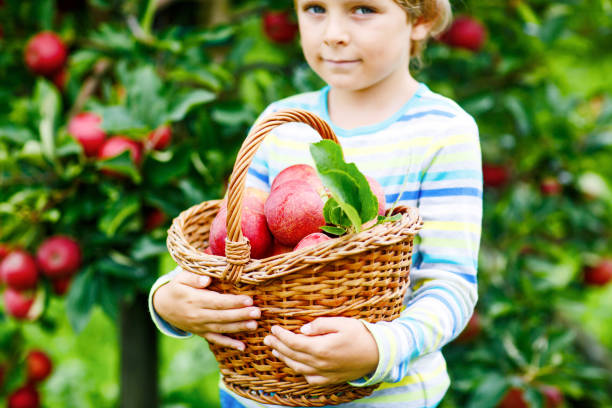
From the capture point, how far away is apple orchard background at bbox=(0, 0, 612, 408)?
1427mm

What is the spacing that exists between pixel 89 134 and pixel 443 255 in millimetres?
894

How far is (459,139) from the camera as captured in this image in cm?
96

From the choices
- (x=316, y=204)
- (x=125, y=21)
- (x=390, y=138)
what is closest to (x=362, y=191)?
(x=316, y=204)

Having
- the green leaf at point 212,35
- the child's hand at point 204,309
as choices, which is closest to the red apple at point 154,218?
the green leaf at point 212,35

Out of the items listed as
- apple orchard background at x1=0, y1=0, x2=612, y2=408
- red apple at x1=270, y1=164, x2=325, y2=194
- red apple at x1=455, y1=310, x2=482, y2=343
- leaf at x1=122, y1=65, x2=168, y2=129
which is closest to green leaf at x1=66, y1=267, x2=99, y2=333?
apple orchard background at x1=0, y1=0, x2=612, y2=408

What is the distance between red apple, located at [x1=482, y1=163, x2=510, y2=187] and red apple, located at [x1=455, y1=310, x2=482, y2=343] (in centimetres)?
44

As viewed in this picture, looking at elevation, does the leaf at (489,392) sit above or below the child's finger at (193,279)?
below

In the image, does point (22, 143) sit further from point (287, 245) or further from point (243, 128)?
point (287, 245)

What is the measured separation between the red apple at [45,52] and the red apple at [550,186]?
4.94ft

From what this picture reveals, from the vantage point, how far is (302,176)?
3.03ft

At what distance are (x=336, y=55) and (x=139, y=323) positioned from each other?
1.19m

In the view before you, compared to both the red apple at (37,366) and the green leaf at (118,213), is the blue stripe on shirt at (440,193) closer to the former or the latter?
the green leaf at (118,213)

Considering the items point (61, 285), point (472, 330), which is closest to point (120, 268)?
point (61, 285)

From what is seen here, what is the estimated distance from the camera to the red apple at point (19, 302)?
157 cm
